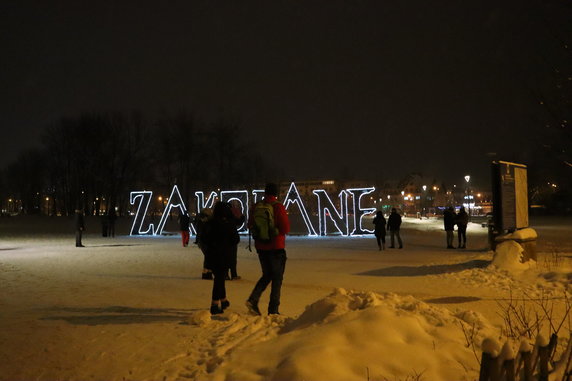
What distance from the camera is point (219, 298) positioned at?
25.5ft

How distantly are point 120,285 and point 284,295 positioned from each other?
394cm

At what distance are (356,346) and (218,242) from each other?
3.88 metres

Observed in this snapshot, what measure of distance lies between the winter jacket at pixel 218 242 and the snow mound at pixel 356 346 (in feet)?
6.84

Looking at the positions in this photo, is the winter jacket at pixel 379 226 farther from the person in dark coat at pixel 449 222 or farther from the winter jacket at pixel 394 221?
the person in dark coat at pixel 449 222

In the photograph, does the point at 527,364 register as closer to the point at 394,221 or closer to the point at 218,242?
the point at 218,242

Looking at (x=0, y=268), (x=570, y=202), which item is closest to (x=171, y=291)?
(x=0, y=268)

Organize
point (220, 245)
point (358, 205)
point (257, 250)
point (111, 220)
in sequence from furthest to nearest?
point (111, 220), point (358, 205), point (220, 245), point (257, 250)

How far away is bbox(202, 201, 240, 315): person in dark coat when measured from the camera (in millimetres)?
7828

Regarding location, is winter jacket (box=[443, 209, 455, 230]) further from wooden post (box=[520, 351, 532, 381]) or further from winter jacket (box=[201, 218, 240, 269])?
wooden post (box=[520, 351, 532, 381])

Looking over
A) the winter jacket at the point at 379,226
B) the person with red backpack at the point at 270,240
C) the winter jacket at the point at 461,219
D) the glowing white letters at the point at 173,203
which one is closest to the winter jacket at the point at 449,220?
the winter jacket at the point at 461,219

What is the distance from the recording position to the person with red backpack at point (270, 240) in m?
7.37

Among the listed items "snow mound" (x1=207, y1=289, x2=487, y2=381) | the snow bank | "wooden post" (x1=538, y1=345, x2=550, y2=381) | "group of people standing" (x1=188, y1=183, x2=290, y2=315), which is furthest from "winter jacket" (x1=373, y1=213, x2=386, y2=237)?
"wooden post" (x1=538, y1=345, x2=550, y2=381)

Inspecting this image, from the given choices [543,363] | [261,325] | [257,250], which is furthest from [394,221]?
[543,363]

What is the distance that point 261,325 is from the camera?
6.37 meters
